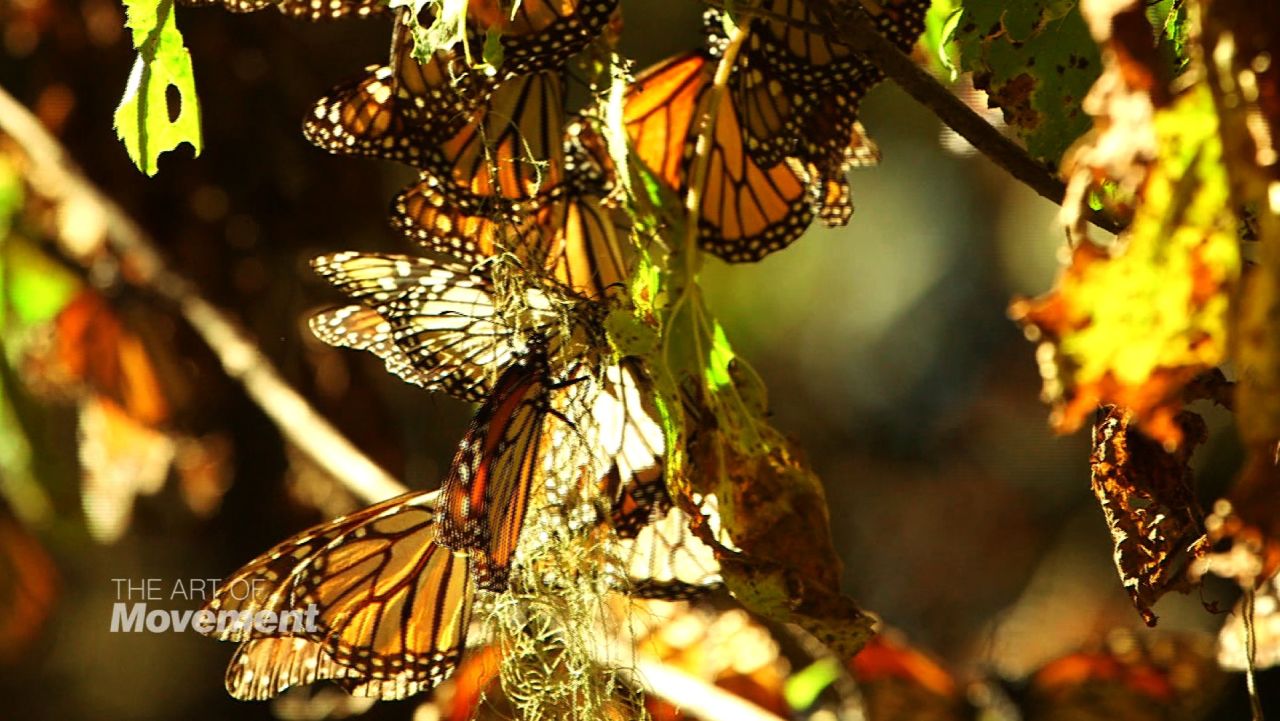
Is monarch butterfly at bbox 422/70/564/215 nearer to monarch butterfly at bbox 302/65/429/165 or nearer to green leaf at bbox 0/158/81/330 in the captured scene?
monarch butterfly at bbox 302/65/429/165

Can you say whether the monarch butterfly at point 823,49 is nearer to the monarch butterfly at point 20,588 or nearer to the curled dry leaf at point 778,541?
the curled dry leaf at point 778,541

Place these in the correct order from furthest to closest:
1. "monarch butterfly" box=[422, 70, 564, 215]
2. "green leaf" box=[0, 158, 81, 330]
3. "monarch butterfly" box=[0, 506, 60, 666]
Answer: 1. "monarch butterfly" box=[0, 506, 60, 666]
2. "green leaf" box=[0, 158, 81, 330]
3. "monarch butterfly" box=[422, 70, 564, 215]

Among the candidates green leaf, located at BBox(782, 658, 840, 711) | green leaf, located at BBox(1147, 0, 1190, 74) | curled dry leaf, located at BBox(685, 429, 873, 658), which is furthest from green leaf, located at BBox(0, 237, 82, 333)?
green leaf, located at BBox(1147, 0, 1190, 74)

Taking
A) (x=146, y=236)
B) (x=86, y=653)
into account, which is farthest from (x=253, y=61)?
(x=86, y=653)

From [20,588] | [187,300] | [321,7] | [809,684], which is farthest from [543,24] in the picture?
[20,588]

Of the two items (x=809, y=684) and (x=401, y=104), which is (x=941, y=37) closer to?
(x=401, y=104)

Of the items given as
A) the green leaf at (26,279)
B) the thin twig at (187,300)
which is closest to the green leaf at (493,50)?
the thin twig at (187,300)
